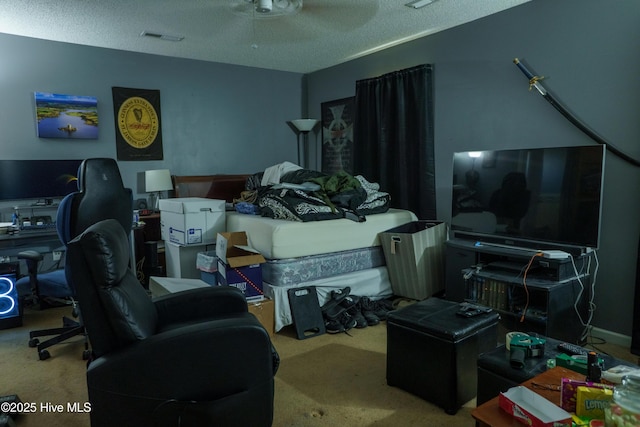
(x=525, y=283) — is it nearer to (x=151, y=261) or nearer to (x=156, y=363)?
(x=156, y=363)

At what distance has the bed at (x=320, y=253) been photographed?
10.2ft

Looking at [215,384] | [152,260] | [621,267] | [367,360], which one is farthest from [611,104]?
[152,260]

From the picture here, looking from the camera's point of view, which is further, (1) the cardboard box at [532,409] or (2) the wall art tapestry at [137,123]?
(2) the wall art tapestry at [137,123]

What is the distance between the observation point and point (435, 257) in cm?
369

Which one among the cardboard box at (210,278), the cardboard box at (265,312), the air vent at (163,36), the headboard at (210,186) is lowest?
the cardboard box at (265,312)

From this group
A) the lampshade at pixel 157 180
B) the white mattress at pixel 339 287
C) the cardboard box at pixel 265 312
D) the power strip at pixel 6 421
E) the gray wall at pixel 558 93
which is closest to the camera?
the power strip at pixel 6 421

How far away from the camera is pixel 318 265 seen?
3.28 meters

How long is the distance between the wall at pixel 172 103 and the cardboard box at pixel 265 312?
8.24 ft

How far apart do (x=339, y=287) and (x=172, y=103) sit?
9.95ft

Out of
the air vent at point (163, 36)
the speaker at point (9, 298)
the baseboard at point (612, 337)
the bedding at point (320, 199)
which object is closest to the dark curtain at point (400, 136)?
the bedding at point (320, 199)

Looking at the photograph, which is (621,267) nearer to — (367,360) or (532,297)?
(532,297)

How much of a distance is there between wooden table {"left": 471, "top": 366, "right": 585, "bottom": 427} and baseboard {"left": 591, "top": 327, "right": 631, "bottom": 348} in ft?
5.54

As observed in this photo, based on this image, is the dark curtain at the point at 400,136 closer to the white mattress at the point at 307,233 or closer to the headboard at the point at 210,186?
the white mattress at the point at 307,233

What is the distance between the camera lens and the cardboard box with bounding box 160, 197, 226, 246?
359 centimetres
